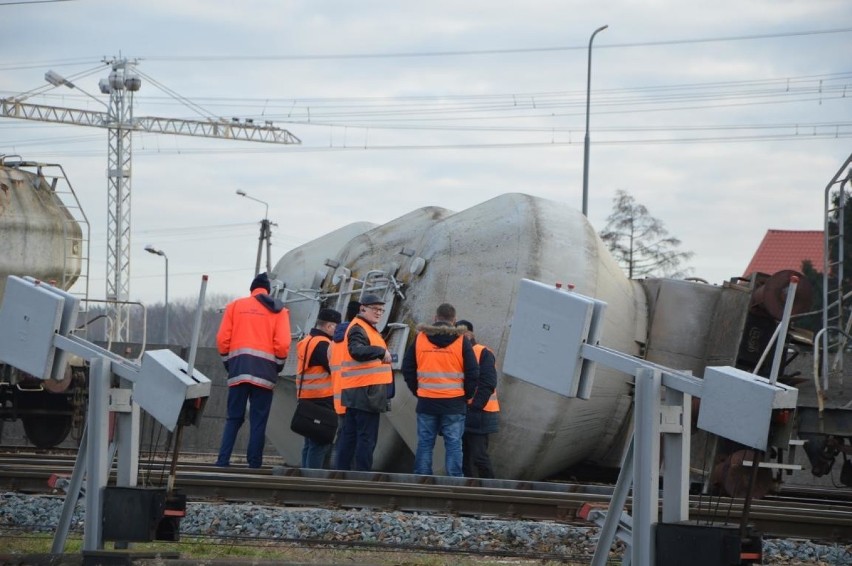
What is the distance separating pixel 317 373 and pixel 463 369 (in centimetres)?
153

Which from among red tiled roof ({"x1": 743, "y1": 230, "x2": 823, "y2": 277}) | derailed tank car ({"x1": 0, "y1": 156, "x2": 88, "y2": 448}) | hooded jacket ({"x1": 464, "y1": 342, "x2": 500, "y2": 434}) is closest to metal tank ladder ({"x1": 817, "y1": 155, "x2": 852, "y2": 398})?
hooded jacket ({"x1": 464, "y1": 342, "x2": 500, "y2": 434})

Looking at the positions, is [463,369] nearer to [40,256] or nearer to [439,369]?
[439,369]

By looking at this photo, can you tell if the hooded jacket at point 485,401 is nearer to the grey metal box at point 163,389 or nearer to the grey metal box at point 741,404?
the grey metal box at point 163,389

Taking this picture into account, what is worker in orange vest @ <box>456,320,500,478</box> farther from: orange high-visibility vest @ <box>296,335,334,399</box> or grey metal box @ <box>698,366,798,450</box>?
grey metal box @ <box>698,366,798,450</box>

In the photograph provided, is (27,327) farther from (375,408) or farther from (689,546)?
(375,408)

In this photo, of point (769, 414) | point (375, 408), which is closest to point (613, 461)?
point (375, 408)

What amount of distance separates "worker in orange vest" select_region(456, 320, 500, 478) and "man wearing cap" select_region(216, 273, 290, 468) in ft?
5.86

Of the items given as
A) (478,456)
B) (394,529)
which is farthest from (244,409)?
(394,529)

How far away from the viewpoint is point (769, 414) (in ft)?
17.0

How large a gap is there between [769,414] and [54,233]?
1305 centimetres

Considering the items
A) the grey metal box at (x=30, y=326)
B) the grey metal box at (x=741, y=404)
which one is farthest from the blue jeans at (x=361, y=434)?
the grey metal box at (x=741, y=404)

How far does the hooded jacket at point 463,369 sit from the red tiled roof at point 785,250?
4323cm

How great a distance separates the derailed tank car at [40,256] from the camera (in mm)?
16062

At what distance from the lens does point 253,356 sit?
468 inches
